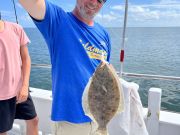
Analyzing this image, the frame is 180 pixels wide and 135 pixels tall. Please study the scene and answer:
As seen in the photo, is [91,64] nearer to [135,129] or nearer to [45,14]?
[45,14]

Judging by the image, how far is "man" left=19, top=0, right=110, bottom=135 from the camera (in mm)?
1766

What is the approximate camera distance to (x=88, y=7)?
1.83 metres

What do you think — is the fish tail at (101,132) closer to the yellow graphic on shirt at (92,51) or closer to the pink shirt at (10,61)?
the yellow graphic on shirt at (92,51)

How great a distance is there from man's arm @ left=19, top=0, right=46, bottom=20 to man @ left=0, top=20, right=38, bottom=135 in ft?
2.92

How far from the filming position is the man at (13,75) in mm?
2443

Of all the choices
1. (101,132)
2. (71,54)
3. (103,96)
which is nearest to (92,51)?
(71,54)

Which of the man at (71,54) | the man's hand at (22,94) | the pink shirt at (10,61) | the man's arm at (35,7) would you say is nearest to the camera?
the man's arm at (35,7)

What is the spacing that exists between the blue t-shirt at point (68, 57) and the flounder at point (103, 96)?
0.35m

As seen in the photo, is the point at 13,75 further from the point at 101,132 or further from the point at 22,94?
the point at 101,132

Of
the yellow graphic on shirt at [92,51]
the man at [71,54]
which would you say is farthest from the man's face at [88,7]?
the yellow graphic on shirt at [92,51]

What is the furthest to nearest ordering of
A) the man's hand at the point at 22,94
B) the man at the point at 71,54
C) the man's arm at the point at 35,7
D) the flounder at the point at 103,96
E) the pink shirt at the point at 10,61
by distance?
the man's hand at the point at 22,94 → the pink shirt at the point at 10,61 → the man at the point at 71,54 → the man's arm at the point at 35,7 → the flounder at the point at 103,96

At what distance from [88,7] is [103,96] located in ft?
2.21

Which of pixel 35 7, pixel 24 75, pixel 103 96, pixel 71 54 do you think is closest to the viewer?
pixel 103 96

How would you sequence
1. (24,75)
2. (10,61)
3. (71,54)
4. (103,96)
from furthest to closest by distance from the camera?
(24,75), (10,61), (71,54), (103,96)
